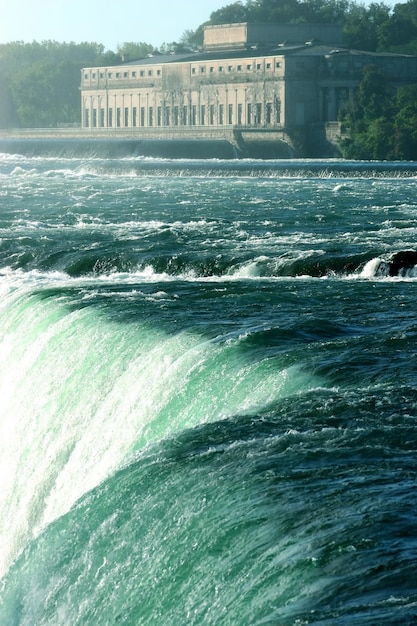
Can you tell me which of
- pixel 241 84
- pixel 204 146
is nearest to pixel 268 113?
pixel 241 84

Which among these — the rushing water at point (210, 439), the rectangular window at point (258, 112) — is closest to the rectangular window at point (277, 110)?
the rectangular window at point (258, 112)

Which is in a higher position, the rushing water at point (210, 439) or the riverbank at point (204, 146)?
the riverbank at point (204, 146)

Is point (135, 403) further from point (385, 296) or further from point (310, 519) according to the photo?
point (385, 296)

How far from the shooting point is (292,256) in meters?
38.8

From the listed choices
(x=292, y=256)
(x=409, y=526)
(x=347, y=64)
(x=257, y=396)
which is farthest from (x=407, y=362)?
(x=347, y=64)

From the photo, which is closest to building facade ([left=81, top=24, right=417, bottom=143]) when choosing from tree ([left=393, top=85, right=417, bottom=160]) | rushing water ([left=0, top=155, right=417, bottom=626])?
tree ([left=393, top=85, right=417, bottom=160])

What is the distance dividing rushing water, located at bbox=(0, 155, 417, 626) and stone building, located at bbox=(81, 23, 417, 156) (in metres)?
101

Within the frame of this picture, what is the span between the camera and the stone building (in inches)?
5581

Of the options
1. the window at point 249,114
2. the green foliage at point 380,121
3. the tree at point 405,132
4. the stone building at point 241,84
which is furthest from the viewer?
the window at point 249,114

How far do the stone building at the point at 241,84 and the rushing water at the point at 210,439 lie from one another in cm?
10071

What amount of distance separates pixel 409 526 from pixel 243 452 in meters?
2.78

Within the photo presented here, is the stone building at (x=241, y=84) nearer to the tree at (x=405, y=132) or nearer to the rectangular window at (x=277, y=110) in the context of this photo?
the rectangular window at (x=277, y=110)

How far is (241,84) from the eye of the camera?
152500 millimetres

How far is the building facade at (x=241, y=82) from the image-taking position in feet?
466
